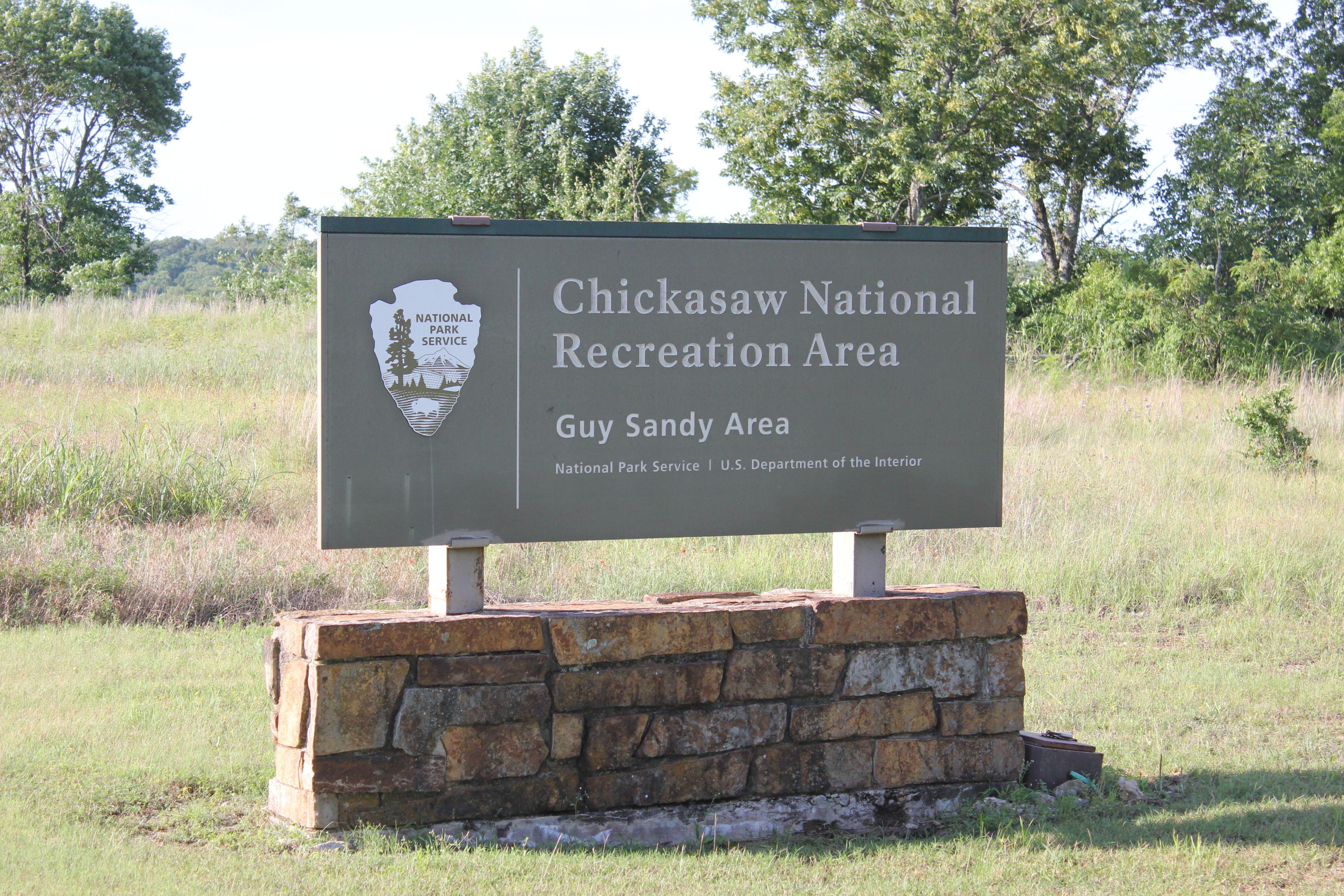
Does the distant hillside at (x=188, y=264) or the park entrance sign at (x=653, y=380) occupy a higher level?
the distant hillside at (x=188, y=264)

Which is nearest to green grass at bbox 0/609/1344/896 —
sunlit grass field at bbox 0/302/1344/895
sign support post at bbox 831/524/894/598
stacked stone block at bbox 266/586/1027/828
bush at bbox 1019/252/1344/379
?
sunlit grass field at bbox 0/302/1344/895

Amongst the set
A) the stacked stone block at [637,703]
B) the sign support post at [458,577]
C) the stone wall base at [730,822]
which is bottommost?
the stone wall base at [730,822]

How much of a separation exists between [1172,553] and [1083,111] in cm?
2013

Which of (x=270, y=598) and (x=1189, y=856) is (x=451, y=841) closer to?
(x=1189, y=856)

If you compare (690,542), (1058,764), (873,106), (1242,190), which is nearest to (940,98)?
(873,106)

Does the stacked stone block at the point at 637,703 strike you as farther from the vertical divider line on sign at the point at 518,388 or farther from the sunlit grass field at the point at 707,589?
the vertical divider line on sign at the point at 518,388

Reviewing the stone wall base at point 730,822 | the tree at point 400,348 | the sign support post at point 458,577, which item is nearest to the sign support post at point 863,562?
the stone wall base at point 730,822

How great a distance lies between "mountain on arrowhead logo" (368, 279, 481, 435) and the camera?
3.65m

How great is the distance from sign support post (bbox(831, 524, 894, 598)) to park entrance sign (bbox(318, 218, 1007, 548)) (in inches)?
2.1

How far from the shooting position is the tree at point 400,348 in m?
3.65

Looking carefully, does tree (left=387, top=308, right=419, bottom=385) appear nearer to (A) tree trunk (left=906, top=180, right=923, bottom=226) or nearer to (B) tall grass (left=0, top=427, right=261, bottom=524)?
(B) tall grass (left=0, top=427, right=261, bottom=524)

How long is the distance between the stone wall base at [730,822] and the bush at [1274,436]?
784 cm

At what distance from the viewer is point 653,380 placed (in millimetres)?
3908

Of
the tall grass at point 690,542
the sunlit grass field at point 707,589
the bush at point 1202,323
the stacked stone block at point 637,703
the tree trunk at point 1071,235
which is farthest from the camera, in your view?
the tree trunk at point 1071,235
